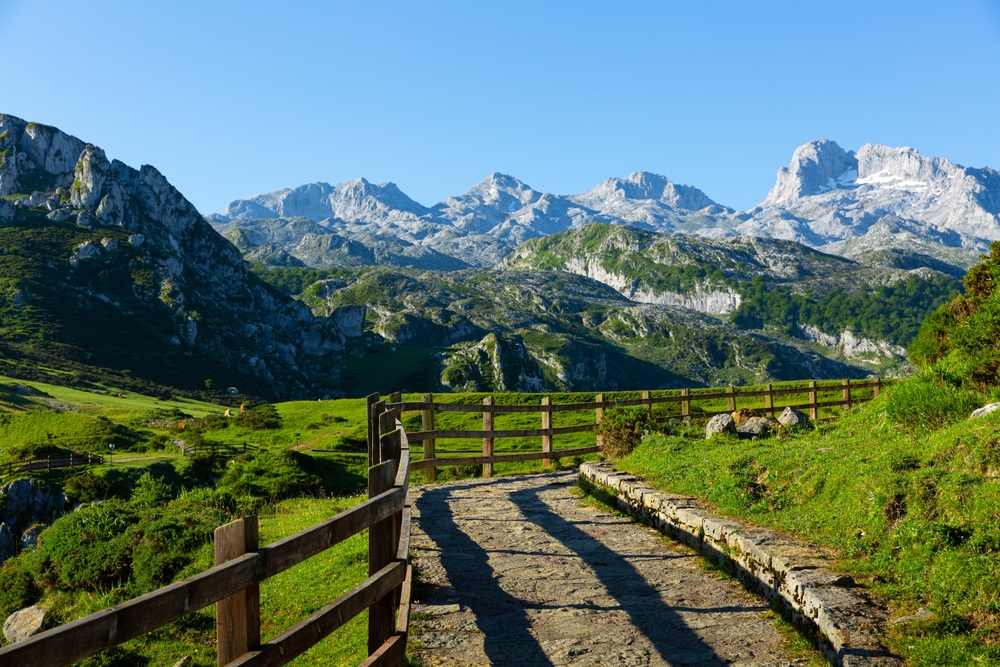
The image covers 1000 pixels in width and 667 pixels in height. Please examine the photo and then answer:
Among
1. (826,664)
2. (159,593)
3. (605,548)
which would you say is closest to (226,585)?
(159,593)

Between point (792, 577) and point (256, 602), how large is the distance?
6.08 meters

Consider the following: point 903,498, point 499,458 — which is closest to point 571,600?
point 903,498

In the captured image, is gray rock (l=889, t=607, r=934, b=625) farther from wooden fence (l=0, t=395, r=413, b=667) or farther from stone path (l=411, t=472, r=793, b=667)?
wooden fence (l=0, t=395, r=413, b=667)

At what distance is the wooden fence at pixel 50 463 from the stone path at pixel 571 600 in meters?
25.1

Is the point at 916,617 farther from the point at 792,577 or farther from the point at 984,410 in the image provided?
the point at 984,410

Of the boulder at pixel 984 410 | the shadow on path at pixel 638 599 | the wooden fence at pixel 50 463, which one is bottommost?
the wooden fence at pixel 50 463

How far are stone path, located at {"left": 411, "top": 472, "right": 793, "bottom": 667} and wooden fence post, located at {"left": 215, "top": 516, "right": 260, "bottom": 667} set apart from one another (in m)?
2.76

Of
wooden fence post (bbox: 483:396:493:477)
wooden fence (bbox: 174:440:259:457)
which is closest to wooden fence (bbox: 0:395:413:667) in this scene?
wooden fence post (bbox: 483:396:493:477)

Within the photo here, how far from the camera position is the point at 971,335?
1328cm

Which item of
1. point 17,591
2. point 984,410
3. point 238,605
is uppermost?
point 984,410

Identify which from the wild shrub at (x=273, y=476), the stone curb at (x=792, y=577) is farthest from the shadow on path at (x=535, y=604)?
the wild shrub at (x=273, y=476)

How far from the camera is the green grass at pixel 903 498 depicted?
670 centimetres

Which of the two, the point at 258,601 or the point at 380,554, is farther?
the point at 380,554

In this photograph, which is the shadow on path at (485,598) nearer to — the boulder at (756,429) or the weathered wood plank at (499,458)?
the weathered wood plank at (499,458)
